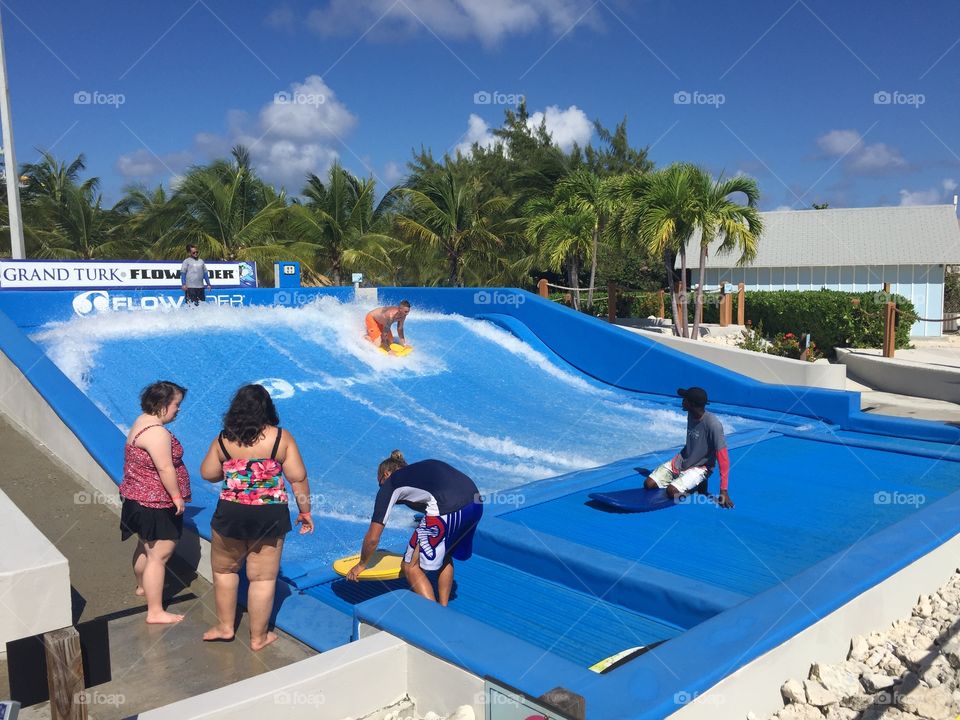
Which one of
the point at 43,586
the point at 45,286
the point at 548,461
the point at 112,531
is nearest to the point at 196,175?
the point at 45,286

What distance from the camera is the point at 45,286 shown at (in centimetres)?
1393

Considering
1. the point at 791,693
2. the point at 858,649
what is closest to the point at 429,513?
the point at 791,693

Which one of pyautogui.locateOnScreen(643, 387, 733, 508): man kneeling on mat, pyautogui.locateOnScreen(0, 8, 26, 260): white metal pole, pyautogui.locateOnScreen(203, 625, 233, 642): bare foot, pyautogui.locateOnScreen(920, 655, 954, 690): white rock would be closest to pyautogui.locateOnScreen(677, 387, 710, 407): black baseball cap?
pyautogui.locateOnScreen(643, 387, 733, 508): man kneeling on mat

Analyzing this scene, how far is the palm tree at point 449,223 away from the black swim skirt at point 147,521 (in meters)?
23.1

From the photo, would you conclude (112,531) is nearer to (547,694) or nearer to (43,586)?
(43,586)

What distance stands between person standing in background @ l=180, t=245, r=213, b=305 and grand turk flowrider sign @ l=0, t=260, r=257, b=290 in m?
0.92

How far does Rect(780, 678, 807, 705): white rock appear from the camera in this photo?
4207mm

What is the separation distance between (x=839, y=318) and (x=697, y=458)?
14.3m

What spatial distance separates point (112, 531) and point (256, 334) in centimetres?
827

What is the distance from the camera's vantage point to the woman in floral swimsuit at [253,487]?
418cm

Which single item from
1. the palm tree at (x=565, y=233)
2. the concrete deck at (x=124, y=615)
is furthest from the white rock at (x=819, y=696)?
the palm tree at (x=565, y=233)

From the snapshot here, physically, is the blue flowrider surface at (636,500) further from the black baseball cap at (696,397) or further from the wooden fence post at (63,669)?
the wooden fence post at (63,669)

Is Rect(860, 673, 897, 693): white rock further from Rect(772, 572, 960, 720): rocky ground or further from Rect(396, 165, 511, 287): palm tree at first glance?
Rect(396, 165, 511, 287): palm tree

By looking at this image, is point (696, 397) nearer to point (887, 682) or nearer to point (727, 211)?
point (887, 682)
